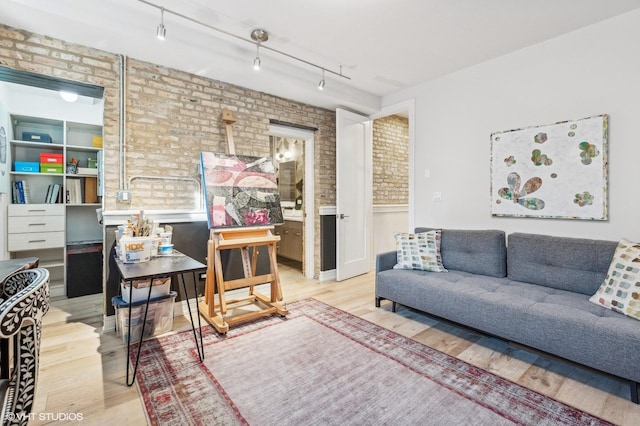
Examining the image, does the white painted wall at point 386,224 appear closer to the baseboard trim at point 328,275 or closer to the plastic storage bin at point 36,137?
the baseboard trim at point 328,275

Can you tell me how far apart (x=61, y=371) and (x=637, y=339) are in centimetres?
359

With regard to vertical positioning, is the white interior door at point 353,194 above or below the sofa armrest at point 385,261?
above

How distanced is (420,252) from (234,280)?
6.37 feet

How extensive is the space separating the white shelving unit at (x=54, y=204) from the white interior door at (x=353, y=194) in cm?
317

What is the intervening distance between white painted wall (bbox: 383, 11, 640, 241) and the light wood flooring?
127 cm

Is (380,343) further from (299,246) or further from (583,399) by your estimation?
(299,246)

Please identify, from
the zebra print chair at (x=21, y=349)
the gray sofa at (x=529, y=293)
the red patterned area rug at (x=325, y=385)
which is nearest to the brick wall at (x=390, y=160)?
the gray sofa at (x=529, y=293)

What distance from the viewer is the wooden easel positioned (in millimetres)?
2775

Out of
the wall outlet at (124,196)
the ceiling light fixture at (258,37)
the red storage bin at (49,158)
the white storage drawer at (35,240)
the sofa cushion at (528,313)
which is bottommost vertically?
the sofa cushion at (528,313)

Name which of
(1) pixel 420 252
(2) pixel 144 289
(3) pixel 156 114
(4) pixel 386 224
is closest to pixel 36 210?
(3) pixel 156 114

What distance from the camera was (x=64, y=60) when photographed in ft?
8.50

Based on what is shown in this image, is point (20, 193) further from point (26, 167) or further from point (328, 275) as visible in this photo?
point (328, 275)

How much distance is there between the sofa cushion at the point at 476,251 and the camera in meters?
2.96

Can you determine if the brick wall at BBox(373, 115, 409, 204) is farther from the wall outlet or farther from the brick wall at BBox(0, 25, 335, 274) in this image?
the wall outlet
